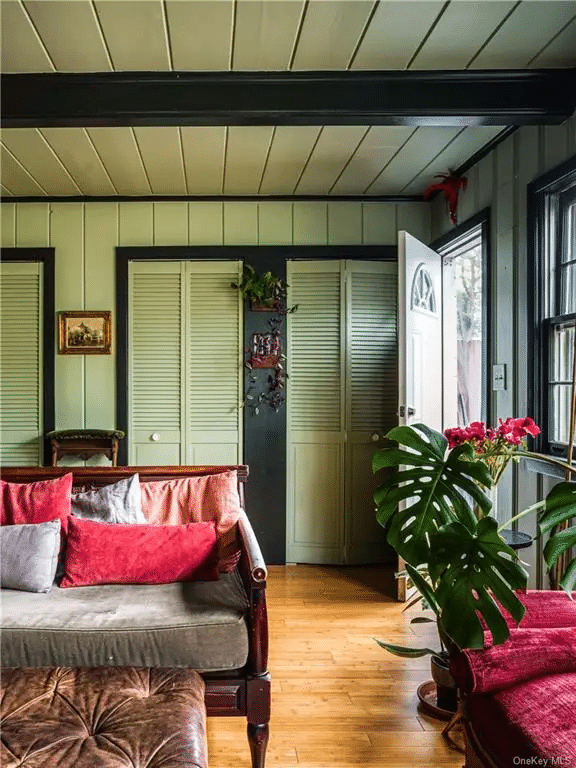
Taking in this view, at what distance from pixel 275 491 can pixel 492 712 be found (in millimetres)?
2953

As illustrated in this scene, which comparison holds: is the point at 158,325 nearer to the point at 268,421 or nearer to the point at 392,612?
the point at 268,421

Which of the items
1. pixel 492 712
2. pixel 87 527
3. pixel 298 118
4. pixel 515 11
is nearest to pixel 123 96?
pixel 298 118

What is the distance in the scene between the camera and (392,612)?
3.56 metres

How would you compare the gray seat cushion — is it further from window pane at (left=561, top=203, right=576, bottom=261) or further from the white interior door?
window pane at (left=561, top=203, right=576, bottom=261)

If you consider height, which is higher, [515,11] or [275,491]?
[515,11]

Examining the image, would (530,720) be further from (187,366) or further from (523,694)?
(187,366)

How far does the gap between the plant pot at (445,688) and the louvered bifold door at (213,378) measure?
2.30m

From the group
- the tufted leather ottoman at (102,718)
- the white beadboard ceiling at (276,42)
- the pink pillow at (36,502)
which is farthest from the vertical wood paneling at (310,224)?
the tufted leather ottoman at (102,718)

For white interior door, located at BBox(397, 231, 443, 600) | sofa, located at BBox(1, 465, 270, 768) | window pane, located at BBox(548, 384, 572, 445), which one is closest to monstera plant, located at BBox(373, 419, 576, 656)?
sofa, located at BBox(1, 465, 270, 768)

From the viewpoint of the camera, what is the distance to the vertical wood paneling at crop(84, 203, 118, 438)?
445cm

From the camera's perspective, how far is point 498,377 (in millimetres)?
3283

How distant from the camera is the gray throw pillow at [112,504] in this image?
268cm

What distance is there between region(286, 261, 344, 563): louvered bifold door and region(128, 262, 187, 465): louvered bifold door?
0.80 meters

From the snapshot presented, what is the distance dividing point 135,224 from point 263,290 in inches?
41.3
